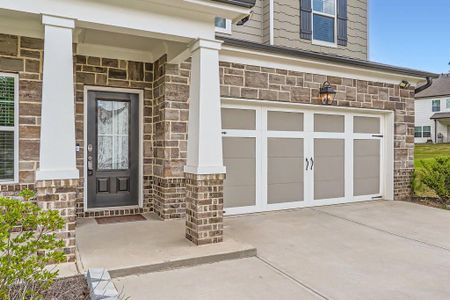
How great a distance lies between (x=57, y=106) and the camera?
137 inches

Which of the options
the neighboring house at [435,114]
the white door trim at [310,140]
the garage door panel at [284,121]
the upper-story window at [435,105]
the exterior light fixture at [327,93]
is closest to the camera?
the white door trim at [310,140]

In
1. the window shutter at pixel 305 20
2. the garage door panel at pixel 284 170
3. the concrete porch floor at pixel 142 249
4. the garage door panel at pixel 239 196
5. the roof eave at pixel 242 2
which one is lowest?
the concrete porch floor at pixel 142 249

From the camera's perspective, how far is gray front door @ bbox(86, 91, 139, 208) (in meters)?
5.63

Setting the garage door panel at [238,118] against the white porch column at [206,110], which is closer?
the white porch column at [206,110]

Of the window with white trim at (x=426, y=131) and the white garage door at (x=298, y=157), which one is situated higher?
the window with white trim at (x=426, y=131)

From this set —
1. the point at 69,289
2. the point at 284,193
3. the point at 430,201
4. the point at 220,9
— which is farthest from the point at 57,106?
the point at 430,201

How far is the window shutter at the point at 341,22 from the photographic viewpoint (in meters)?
8.63

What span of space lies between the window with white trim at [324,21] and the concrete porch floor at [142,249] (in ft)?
19.9

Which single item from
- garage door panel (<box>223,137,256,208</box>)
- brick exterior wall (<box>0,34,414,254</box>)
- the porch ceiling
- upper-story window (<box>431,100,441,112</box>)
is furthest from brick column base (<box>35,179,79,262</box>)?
upper-story window (<box>431,100,441,112</box>)

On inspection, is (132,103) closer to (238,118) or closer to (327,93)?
(238,118)

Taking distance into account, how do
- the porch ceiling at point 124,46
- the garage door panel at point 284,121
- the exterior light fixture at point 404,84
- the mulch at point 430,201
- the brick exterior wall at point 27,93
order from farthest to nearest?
the exterior light fixture at point 404,84 < the mulch at point 430,201 < the garage door panel at point 284,121 < the porch ceiling at point 124,46 < the brick exterior wall at point 27,93

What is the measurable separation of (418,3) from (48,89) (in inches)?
754

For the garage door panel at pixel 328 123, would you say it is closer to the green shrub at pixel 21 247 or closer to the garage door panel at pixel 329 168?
the garage door panel at pixel 329 168

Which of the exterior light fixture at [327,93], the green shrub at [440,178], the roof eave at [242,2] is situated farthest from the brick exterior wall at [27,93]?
the green shrub at [440,178]
